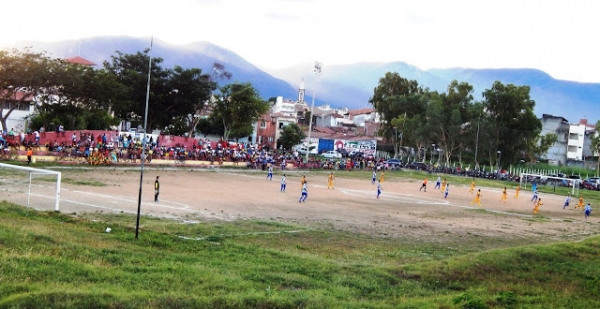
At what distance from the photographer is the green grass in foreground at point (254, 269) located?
11641mm

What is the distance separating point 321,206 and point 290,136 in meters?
66.7

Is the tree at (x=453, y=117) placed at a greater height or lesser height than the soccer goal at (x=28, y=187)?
greater

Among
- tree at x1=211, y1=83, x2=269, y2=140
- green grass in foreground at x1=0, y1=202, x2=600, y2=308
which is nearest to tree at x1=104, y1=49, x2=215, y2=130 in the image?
tree at x1=211, y1=83, x2=269, y2=140

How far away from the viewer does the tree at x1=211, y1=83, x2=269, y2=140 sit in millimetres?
82438

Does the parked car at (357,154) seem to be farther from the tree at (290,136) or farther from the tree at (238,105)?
the tree at (238,105)

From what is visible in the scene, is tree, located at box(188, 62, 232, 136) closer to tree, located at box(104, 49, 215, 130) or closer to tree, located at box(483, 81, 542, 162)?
tree, located at box(104, 49, 215, 130)

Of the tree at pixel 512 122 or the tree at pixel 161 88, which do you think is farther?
the tree at pixel 512 122

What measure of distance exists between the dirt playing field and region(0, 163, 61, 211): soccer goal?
800 mm

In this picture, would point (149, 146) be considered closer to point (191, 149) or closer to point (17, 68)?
point (191, 149)

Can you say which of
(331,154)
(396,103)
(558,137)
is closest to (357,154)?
(331,154)

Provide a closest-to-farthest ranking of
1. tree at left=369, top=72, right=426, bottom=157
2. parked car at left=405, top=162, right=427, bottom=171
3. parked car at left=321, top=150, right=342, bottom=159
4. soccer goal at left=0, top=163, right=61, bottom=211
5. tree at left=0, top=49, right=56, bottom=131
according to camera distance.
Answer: soccer goal at left=0, top=163, right=61, bottom=211 → tree at left=0, top=49, right=56, bottom=131 → parked car at left=405, top=162, right=427, bottom=171 → parked car at left=321, top=150, right=342, bottom=159 → tree at left=369, top=72, right=426, bottom=157

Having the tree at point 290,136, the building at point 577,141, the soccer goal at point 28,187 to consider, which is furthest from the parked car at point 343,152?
the soccer goal at point 28,187

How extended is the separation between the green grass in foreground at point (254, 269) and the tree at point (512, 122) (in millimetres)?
73712

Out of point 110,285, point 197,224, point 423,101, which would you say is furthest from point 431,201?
point 423,101
